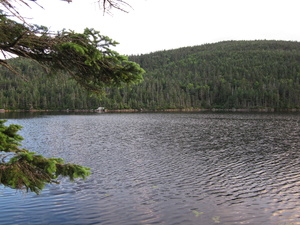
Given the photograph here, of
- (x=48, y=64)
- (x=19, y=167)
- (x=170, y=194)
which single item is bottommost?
(x=170, y=194)

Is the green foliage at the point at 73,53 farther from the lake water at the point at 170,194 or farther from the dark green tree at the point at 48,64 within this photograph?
the lake water at the point at 170,194

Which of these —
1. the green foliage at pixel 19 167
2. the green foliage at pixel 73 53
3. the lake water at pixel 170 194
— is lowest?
the lake water at pixel 170 194

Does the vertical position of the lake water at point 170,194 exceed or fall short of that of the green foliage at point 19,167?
it falls short

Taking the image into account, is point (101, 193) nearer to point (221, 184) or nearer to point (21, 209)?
point (21, 209)

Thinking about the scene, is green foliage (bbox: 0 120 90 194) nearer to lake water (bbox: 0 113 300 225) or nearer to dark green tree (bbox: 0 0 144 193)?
dark green tree (bbox: 0 0 144 193)

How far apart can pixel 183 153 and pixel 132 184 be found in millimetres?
12923

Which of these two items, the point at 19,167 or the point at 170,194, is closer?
the point at 19,167

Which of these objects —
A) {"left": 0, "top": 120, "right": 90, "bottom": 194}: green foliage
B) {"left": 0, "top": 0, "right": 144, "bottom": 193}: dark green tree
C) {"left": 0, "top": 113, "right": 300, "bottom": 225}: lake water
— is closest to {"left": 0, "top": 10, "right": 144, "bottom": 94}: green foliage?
{"left": 0, "top": 0, "right": 144, "bottom": 193}: dark green tree

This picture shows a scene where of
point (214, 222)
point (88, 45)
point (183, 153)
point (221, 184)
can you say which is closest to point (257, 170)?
point (221, 184)

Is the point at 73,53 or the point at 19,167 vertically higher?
the point at 73,53

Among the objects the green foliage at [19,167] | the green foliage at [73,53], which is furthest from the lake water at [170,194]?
the green foliage at [73,53]

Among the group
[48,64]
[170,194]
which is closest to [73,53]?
[48,64]

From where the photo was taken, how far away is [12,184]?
5.34 metres

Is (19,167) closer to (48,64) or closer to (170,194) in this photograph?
(48,64)
